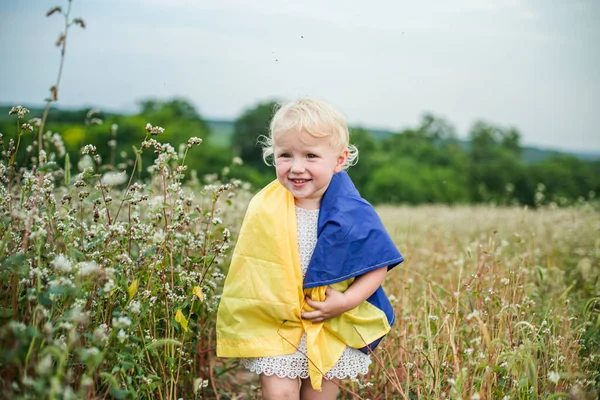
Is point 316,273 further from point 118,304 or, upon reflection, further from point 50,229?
point 50,229

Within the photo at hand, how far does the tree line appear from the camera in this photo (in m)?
38.7

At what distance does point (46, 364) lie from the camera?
66.0 inches

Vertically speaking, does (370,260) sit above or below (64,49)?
below

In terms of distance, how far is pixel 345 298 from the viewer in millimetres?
2693

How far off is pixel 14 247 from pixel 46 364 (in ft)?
4.21

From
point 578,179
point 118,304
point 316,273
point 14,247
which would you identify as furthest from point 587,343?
point 578,179

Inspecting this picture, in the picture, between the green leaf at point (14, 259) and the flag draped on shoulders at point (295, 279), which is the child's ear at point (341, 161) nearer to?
the flag draped on shoulders at point (295, 279)

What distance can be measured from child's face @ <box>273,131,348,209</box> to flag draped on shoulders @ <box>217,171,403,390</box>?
Result: 0.11m

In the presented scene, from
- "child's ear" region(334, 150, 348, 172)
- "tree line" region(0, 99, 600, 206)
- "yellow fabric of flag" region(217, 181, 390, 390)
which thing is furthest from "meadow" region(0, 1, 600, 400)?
"tree line" region(0, 99, 600, 206)

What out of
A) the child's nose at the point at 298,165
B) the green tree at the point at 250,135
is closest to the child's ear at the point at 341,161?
the child's nose at the point at 298,165

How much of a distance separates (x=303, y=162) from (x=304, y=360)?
3.42 ft

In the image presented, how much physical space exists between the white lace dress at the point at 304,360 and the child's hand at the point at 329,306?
0.16m

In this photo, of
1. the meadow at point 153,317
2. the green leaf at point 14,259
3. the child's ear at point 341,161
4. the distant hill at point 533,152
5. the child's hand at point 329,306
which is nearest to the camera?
the meadow at point 153,317

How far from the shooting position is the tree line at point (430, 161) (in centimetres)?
3869
